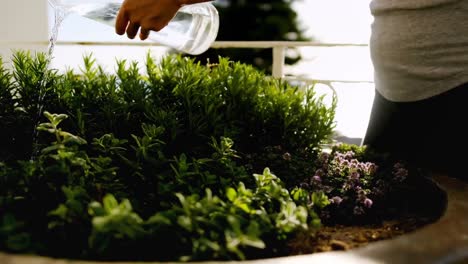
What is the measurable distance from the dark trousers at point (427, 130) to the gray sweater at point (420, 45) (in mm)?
37

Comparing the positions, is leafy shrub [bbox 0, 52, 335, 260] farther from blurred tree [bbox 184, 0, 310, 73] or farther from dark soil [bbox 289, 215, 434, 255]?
blurred tree [bbox 184, 0, 310, 73]

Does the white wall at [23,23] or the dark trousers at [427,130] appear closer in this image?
the dark trousers at [427,130]

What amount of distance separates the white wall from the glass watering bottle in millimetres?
3299

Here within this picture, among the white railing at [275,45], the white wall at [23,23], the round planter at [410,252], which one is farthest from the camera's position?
the white wall at [23,23]

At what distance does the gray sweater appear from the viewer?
149 centimetres

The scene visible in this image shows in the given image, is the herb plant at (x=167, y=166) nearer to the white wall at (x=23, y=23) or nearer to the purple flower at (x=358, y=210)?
the purple flower at (x=358, y=210)

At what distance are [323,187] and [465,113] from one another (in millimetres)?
467

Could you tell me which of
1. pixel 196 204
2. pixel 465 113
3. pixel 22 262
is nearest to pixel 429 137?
pixel 465 113

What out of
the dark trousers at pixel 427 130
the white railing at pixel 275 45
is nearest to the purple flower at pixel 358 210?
the dark trousers at pixel 427 130

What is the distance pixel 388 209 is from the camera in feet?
4.58

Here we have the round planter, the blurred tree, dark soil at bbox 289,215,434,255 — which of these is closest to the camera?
the round planter

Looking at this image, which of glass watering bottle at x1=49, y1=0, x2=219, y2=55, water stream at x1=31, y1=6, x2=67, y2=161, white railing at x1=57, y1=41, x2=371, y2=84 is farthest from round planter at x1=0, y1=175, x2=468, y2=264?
white railing at x1=57, y1=41, x2=371, y2=84

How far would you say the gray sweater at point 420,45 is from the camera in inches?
58.6

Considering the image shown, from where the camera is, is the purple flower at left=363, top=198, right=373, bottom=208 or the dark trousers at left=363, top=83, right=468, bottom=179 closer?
the purple flower at left=363, top=198, right=373, bottom=208
